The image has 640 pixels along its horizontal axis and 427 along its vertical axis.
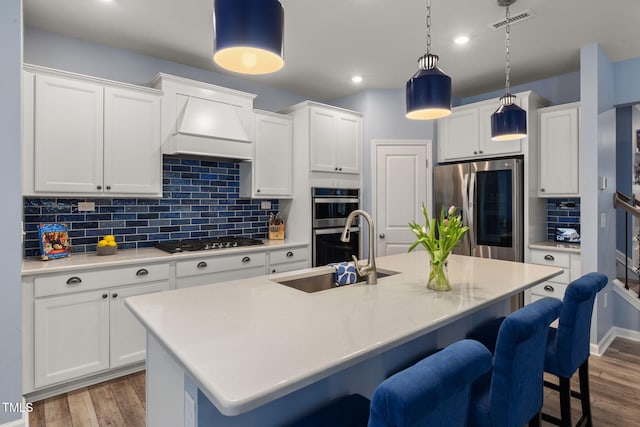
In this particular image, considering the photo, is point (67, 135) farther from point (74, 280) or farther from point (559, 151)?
point (559, 151)

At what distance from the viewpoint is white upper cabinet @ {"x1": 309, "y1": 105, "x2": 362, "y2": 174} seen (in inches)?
158

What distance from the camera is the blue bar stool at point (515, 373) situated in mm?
1260

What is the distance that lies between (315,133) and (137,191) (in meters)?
1.89

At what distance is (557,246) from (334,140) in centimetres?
252

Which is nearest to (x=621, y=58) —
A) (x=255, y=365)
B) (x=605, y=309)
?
(x=605, y=309)

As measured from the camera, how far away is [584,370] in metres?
2.00

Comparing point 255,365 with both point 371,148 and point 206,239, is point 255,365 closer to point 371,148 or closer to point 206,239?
point 206,239

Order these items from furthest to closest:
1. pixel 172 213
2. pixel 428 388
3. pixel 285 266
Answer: pixel 285 266 < pixel 172 213 < pixel 428 388

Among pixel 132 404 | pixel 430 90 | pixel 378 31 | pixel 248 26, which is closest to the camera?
pixel 248 26

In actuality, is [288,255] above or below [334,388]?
above

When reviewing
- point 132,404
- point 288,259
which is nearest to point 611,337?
point 288,259

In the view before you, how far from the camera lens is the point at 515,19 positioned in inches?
108

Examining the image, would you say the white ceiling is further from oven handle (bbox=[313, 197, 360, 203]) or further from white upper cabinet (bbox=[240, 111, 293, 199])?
oven handle (bbox=[313, 197, 360, 203])

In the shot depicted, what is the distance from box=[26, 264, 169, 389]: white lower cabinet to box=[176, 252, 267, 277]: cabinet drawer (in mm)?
197
